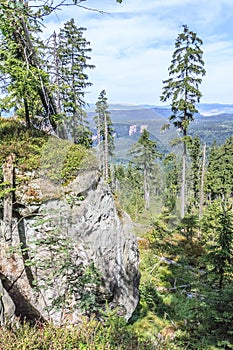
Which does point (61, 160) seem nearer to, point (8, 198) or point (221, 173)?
point (8, 198)

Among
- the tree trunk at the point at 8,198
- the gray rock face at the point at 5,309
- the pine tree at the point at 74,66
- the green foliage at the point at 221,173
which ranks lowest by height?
the green foliage at the point at 221,173

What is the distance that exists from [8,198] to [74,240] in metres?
1.49

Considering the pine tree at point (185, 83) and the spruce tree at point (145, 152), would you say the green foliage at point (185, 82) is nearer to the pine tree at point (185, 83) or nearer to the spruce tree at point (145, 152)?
the pine tree at point (185, 83)

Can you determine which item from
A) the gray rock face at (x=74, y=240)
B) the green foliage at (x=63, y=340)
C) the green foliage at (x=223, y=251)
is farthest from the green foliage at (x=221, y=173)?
the green foliage at (x=63, y=340)

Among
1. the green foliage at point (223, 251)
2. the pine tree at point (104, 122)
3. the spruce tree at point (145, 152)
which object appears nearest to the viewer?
the green foliage at point (223, 251)

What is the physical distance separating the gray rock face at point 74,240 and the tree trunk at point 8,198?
0.51ft

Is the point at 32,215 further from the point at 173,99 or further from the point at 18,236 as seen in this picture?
the point at 173,99

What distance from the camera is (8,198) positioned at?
16.8ft

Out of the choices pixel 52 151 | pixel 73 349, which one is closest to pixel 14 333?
pixel 73 349

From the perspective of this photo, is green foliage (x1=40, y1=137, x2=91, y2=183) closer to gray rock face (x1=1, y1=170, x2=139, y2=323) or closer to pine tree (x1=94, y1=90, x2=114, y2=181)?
gray rock face (x1=1, y1=170, x2=139, y2=323)

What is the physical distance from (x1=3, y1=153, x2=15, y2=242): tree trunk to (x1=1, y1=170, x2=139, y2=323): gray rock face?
0.15m

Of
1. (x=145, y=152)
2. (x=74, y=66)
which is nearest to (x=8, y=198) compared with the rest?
(x=74, y=66)

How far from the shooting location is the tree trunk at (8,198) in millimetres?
4981

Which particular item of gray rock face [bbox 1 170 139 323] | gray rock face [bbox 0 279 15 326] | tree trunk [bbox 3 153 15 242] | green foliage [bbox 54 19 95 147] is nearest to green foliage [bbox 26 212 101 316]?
gray rock face [bbox 1 170 139 323]
